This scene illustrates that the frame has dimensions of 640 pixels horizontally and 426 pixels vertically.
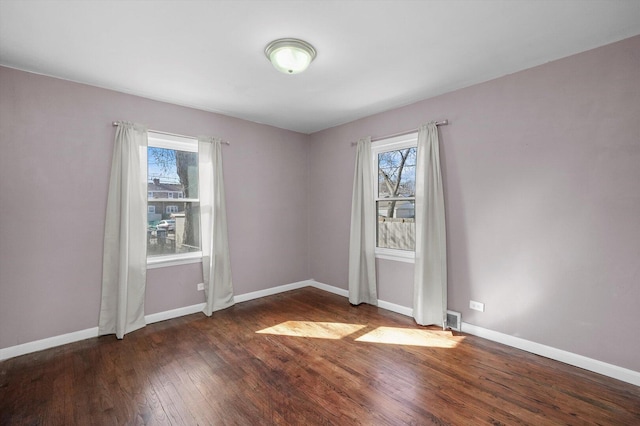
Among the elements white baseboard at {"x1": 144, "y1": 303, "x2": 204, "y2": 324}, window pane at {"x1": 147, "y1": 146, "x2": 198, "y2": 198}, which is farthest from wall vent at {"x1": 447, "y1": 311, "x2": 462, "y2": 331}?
window pane at {"x1": 147, "y1": 146, "x2": 198, "y2": 198}

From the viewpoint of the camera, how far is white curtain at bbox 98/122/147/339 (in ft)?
10.3

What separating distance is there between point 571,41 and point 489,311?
2.55 metres

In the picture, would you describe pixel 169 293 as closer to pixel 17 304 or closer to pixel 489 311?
pixel 17 304

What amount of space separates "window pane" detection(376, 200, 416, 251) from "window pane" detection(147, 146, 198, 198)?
262cm

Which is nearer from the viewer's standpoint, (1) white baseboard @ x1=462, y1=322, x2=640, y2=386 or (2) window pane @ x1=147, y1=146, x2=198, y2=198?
(1) white baseboard @ x1=462, y1=322, x2=640, y2=386

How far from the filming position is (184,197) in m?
3.83

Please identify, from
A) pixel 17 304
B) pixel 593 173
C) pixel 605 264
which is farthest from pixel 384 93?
pixel 17 304

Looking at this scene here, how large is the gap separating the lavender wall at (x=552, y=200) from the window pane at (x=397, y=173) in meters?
0.43

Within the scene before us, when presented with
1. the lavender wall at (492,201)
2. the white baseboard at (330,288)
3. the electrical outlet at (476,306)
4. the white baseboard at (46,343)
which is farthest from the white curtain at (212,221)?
the electrical outlet at (476,306)

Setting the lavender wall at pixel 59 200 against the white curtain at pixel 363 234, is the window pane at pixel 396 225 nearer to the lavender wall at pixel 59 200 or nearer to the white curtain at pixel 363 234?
the white curtain at pixel 363 234

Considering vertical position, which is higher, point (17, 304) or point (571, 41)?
point (571, 41)

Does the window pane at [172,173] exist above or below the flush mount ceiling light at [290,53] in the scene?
below

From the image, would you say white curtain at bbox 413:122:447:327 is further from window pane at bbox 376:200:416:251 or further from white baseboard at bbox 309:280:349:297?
white baseboard at bbox 309:280:349:297

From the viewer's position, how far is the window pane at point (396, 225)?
12.5 ft
